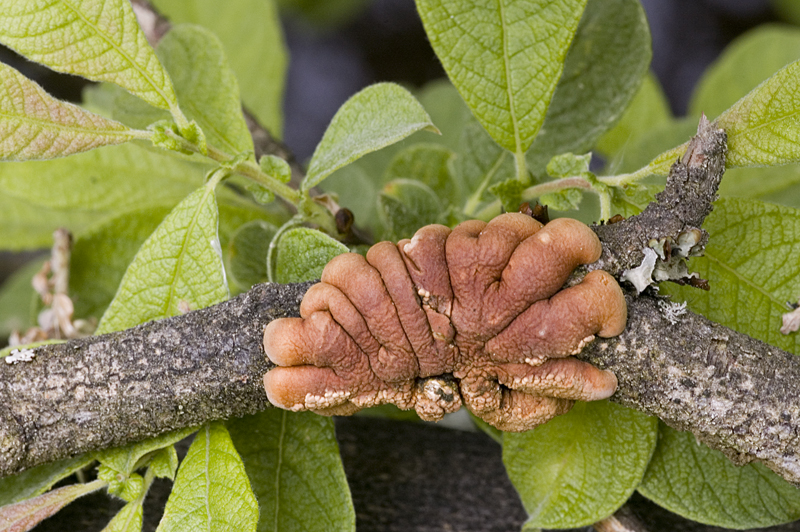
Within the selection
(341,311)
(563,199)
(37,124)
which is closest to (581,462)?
(563,199)

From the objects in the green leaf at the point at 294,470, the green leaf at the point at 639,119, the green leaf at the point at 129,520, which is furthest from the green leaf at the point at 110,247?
the green leaf at the point at 639,119

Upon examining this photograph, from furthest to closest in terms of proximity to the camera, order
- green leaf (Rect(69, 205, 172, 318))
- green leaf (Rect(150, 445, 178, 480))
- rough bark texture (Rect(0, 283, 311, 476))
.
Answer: green leaf (Rect(69, 205, 172, 318)) < green leaf (Rect(150, 445, 178, 480)) < rough bark texture (Rect(0, 283, 311, 476))

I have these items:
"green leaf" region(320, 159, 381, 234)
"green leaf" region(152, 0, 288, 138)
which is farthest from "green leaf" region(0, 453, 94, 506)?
"green leaf" region(152, 0, 288, 138)

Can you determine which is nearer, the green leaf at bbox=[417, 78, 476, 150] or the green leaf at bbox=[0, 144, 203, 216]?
the green leaf at bbox=[0, 144, 203, 216]

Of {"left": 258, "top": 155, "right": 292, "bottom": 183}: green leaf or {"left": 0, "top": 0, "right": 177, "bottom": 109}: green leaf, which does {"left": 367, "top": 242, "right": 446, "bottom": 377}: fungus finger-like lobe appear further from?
{"left": 0, "top": 0, "right": 177, "bottom": 109}: green leaf

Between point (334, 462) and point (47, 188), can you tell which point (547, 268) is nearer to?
point (334, 462)

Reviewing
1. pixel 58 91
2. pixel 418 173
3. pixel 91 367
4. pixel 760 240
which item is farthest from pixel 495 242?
pixel 58 91

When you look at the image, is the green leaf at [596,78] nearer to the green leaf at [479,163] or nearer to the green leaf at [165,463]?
the green leaf at [479,163]
